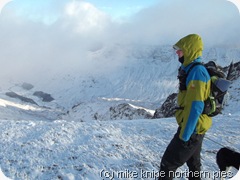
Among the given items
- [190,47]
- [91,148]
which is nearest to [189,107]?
[190,47]

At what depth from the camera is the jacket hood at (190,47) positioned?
6.95 m

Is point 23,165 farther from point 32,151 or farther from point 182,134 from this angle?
point 182,134

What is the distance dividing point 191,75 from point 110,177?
3695mm

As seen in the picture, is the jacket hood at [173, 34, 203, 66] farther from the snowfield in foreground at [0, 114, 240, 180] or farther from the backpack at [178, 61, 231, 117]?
the snowfield in foreground at [0, 114, 240, 180]

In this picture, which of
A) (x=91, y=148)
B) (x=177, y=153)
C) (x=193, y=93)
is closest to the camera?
(x=193, y=93)

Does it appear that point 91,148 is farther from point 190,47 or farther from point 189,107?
point 190,47

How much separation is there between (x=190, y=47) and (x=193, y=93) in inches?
35.8

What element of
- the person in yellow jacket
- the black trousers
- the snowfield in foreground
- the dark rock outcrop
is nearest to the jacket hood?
the person in yellow jacket

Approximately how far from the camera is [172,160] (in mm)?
6996

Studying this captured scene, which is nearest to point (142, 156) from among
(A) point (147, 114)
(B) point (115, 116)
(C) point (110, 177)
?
(C) point (110, 177)

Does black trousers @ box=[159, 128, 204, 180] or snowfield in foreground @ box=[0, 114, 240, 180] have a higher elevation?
black trousers @ box=[159, 128, 204, 180]

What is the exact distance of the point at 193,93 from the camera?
21.9 ft

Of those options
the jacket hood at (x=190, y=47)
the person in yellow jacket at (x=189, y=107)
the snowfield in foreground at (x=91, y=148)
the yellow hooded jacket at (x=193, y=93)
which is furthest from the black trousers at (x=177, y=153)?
the snowfield in foreground at (x=91, y=148)

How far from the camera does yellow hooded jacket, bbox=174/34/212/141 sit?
665 centimetres
